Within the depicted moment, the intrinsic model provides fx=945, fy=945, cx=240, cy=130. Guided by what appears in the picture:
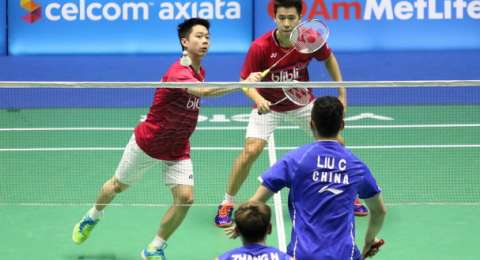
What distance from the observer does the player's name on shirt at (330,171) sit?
15.2 feet

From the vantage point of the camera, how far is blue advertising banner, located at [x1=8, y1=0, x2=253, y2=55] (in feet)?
45.8

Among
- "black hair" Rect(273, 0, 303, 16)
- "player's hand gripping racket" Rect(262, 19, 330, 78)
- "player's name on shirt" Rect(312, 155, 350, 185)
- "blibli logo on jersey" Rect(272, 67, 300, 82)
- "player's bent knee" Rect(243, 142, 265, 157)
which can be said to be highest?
"black hair" Rect(273, 0, 303, 16)

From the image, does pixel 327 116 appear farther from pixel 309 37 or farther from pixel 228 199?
pixel 228 199

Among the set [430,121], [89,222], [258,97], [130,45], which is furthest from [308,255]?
[130,45]

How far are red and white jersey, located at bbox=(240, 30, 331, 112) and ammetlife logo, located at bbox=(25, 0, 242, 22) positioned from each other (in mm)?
6367

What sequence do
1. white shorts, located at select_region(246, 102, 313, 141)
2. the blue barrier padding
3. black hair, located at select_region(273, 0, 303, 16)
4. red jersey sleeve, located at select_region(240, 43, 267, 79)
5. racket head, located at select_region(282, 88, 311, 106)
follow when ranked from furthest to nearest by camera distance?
the blue barrier padding < white shorts, located at select_region(246, 102, 313, 141) < red jersey sleeve, located at select_region(240, 43, 267, 79) < black hair, located at select_region(273, 0, 303, 16) < racket head, located at select_region(282, 88, 311, 106)

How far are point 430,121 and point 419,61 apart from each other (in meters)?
2.62

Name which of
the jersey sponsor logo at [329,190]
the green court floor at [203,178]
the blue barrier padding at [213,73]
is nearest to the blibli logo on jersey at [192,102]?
the green court floor at [203,178]

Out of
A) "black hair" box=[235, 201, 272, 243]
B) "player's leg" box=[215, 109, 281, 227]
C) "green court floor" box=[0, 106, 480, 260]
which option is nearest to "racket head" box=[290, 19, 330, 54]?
"player's leg" box=[215, 109, 281, 227]

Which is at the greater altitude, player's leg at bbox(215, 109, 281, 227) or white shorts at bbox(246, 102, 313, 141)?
white shorts at bbox(246, 102, 313, 141)

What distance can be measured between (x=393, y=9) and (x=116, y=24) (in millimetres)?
4125

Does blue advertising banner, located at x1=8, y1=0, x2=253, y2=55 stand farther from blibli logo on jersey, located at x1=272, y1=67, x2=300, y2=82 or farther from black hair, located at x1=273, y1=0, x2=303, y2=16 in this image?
black hair, located at x1=273, y1=0, x2=303, y2=16

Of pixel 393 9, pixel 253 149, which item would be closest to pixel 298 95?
pixel 253 149

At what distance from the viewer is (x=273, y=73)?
7719 mm
